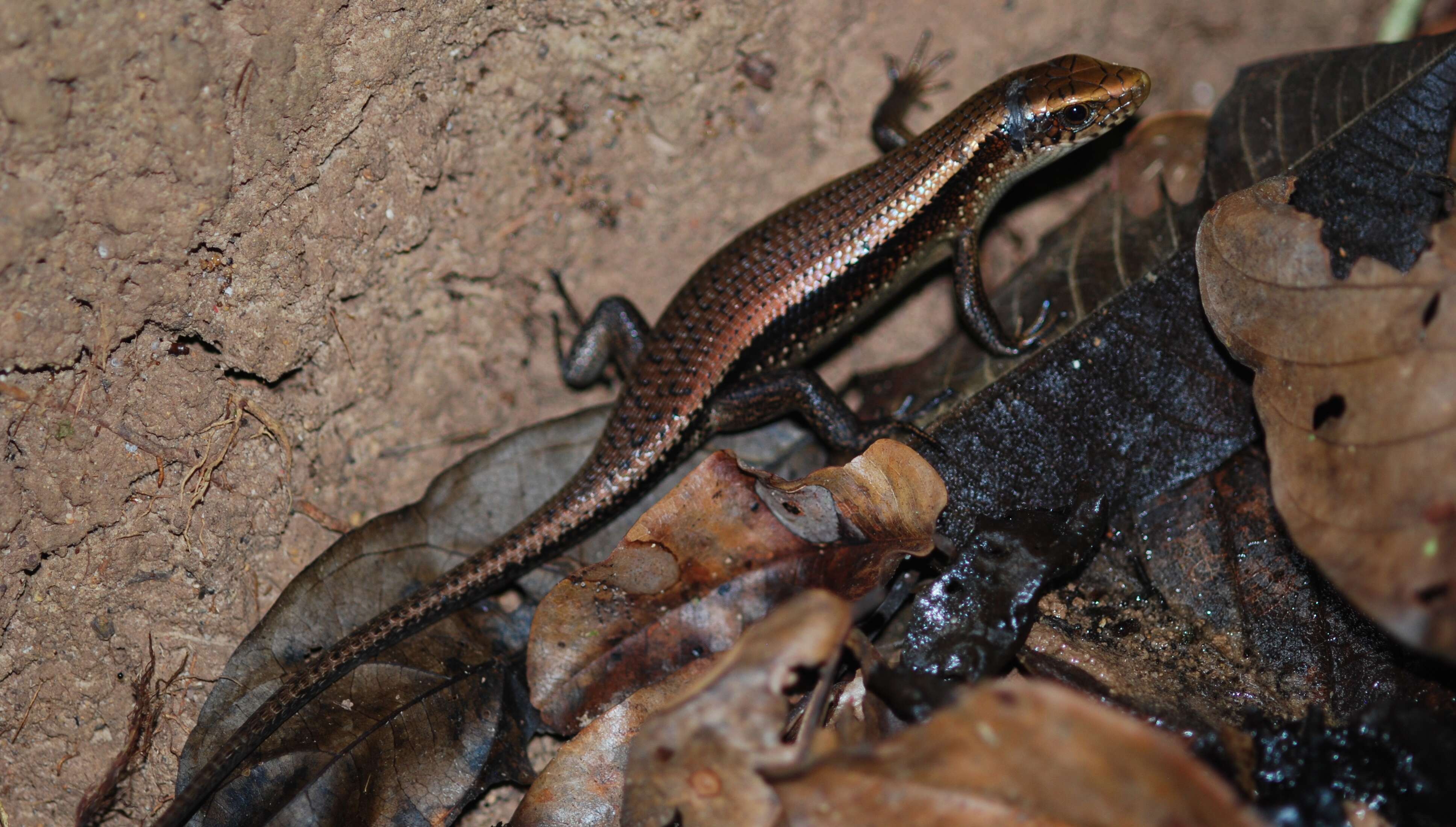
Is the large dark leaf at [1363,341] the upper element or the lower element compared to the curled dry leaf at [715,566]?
upper

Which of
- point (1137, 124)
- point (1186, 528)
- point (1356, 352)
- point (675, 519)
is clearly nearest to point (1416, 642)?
point (1356, 352)

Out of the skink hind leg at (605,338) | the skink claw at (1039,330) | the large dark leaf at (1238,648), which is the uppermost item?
the skink claw at (1039,330)

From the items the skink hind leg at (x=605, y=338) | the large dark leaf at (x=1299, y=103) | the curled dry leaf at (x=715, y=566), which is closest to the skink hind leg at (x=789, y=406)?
the skink hind leg at (x=605, y=338)

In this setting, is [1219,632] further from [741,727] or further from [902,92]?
[902,92]

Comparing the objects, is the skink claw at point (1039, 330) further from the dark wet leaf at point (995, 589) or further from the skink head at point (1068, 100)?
the skink head at point (1068, 100)

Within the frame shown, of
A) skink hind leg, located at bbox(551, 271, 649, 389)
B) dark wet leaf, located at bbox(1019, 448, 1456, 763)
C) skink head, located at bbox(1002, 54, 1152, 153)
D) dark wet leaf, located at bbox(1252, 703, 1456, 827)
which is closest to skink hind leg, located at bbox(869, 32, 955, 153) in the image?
skink head, located at bbox(1002, 54, 1152, 153)

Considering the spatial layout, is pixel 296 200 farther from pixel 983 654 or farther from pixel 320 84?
pixel 983 654
